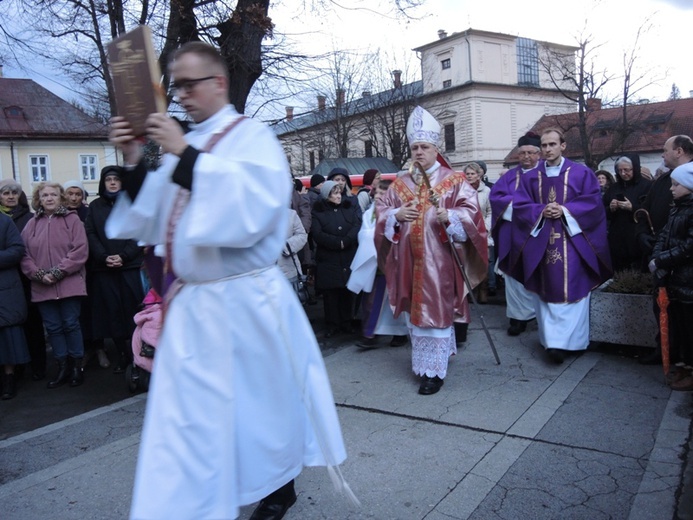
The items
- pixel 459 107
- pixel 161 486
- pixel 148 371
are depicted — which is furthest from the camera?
pixel 459 107

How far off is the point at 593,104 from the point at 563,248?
937 inches

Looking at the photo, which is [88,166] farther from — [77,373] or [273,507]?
[273,507]

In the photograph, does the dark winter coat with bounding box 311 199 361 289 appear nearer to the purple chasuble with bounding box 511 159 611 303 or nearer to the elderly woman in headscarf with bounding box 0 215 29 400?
the purple chasuble with bounding box 511 159 611 303

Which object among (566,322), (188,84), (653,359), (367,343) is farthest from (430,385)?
(188,84)

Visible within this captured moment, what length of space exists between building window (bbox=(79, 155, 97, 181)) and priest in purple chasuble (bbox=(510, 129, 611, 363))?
1537 inches

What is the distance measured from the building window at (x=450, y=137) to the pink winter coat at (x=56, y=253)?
43131 mm

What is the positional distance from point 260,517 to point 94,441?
1896mm

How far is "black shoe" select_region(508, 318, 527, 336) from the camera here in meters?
6.77

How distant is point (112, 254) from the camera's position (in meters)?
5.86

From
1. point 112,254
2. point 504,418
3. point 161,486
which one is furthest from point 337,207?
point 161,486

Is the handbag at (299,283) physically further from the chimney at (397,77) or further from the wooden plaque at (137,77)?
the chimney at (397,77)

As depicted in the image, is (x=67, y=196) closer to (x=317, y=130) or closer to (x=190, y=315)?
(x=190, y=315)

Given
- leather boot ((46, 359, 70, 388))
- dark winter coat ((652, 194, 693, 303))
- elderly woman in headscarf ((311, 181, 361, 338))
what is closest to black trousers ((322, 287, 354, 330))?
elderly woman in headscarf ((311, 181, 361, 338))

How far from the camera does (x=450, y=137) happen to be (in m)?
47.1
